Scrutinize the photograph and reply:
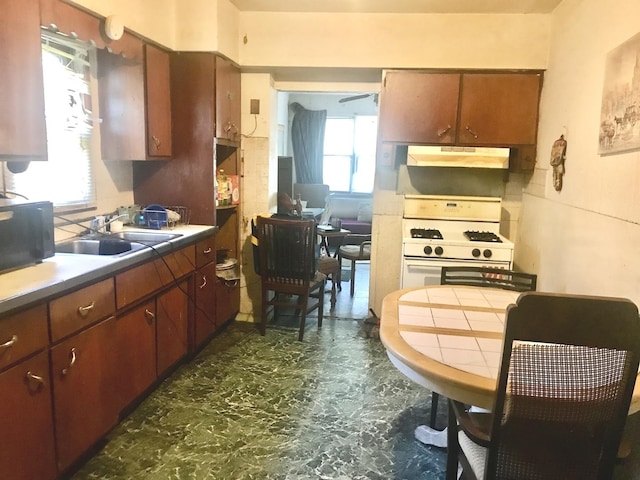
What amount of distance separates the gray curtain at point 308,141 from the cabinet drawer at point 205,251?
4.40 metres

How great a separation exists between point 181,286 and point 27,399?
1300mm

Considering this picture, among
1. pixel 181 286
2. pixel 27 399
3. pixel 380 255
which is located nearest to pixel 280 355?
pixel 181 286

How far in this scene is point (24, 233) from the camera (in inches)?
77.2

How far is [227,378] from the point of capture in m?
2.94

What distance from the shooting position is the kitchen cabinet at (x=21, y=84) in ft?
5.90

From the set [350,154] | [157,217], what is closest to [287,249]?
[157,217]

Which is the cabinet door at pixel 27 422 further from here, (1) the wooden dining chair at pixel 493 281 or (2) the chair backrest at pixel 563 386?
(1) the wooden dining chair at pixel 493 281

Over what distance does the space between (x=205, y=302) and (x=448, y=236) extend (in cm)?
185

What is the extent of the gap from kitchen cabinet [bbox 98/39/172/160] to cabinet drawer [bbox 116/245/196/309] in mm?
694

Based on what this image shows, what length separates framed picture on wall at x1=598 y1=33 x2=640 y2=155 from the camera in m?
1.96

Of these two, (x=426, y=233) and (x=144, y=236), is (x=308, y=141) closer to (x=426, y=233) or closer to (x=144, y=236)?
(x=426, y=233)

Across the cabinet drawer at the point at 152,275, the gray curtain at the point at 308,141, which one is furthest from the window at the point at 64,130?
the gray curtain at the point at 308,141

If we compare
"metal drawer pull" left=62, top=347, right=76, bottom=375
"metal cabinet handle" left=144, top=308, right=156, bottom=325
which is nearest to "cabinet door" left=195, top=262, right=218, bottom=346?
"metal cabinet handle" left=144, top=308, right=156, bottom=325

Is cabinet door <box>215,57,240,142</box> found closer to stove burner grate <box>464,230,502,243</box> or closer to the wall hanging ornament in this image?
stove burner grate <box>464,230,502,243</box>
